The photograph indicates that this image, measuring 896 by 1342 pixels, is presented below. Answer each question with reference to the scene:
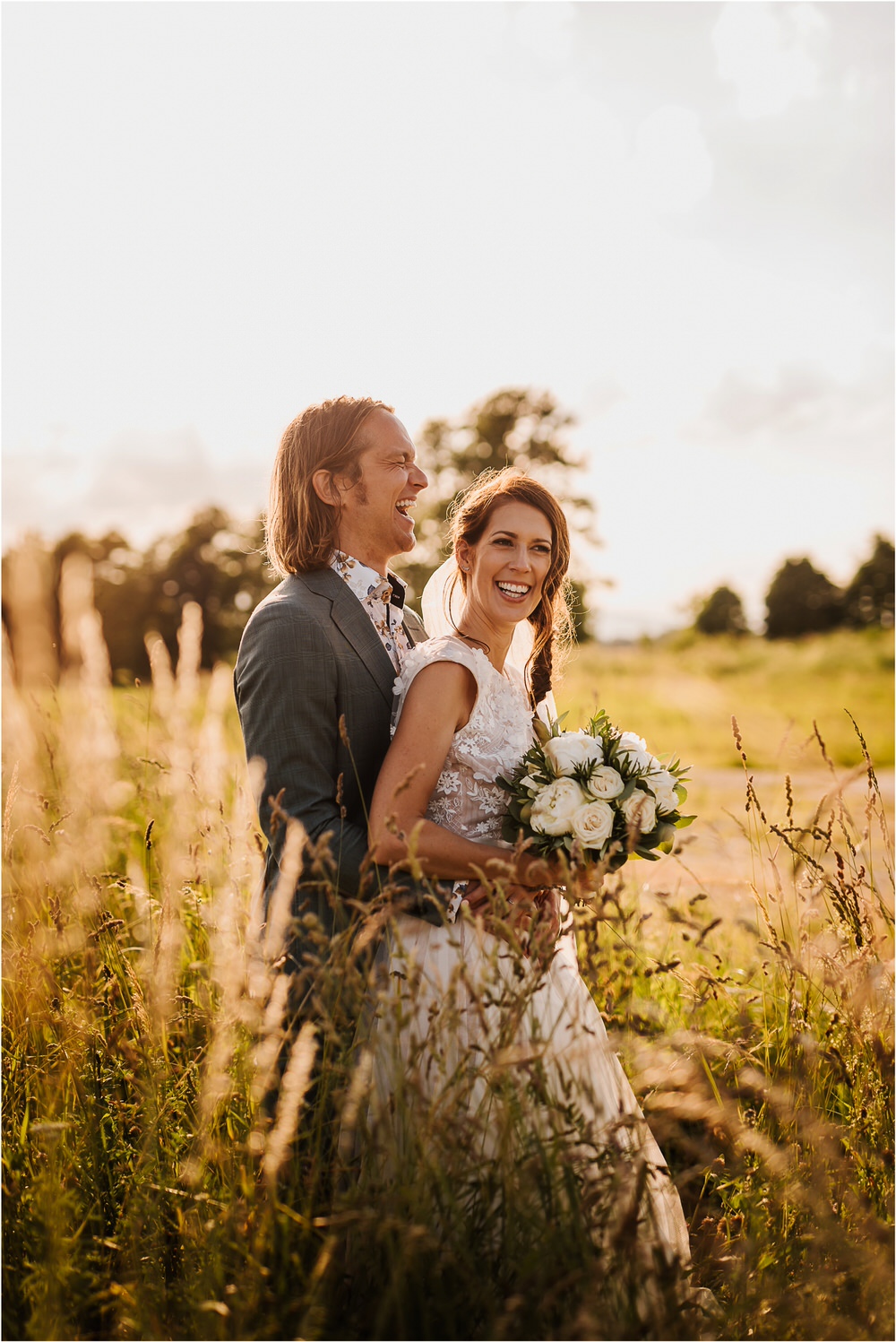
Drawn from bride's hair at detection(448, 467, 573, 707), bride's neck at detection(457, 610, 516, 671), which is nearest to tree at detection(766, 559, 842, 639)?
bride's hair at detection(448, 467, 573, 707)

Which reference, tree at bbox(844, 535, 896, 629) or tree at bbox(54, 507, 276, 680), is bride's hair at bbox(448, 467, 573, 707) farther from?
tree at bbox(844, 535, 896, 629)

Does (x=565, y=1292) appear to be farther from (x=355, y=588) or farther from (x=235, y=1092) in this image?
(x=355, y=588)

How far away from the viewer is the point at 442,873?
9.45 feet

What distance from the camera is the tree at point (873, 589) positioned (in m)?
43.4

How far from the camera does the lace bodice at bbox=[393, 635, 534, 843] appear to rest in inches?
124

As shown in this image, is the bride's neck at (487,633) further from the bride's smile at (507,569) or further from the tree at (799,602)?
the tree at (799,602)

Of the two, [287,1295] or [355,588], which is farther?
[355,588]

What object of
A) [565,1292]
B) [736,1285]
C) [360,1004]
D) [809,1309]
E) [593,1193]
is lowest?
[809,1309]

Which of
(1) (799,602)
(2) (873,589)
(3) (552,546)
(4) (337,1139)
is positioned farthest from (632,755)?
(1) (799,602)

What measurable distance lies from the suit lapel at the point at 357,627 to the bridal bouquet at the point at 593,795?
61 cm

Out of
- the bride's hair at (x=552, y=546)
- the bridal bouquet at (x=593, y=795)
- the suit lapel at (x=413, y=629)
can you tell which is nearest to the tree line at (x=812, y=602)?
the bride's hair at (x=552, y=546)

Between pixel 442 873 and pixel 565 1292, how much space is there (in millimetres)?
1208

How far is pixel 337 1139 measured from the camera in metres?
2.21

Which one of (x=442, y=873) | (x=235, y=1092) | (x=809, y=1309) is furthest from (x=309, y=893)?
(x=809, y=1309)
